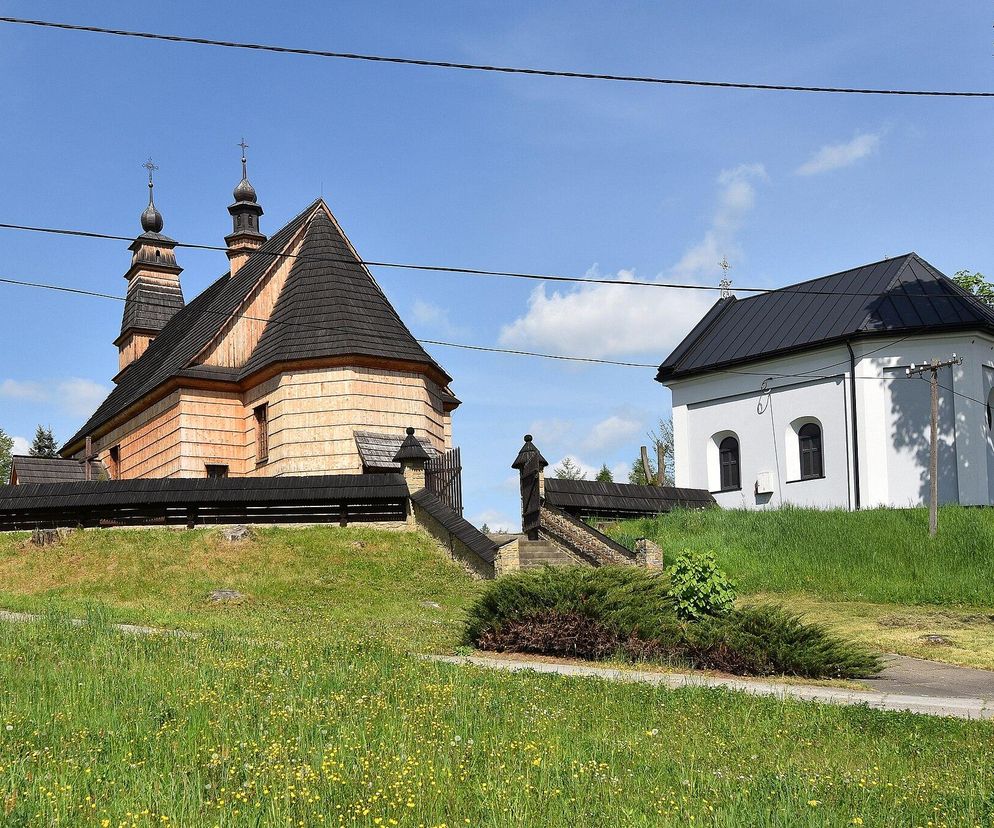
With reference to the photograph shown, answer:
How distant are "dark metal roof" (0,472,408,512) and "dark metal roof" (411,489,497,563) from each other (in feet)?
2.05

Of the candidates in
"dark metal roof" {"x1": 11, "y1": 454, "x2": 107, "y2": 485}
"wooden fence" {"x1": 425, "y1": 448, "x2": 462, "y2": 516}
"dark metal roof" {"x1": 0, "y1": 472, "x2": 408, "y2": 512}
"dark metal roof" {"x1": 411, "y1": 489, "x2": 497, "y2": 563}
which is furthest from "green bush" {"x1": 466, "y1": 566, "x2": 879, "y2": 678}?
"dark metal roof" {"x1": 11, "y1": 454, "x2": 107, "y2": 485}

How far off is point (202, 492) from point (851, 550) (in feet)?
49.0

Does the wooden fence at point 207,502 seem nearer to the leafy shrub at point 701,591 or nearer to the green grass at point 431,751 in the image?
the leafy shrub at point 701,591

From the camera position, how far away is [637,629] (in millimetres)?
14047

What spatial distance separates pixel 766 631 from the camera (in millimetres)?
13422

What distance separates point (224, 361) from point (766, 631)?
25.3 meters

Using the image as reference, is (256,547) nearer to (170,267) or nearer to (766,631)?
(766,631)

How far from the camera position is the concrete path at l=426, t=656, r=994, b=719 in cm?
1080

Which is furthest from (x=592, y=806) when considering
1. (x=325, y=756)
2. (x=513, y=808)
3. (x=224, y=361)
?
(x=224, y=361)

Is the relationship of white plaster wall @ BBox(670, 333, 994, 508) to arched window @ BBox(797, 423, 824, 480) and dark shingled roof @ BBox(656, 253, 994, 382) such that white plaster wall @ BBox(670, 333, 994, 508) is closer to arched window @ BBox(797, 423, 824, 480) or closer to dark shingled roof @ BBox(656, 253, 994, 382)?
arched window @ BBox(797, 423, 824, 480)

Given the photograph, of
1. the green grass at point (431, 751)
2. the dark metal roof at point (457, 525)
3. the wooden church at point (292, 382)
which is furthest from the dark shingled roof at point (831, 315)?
the green grass at point (431, 751)

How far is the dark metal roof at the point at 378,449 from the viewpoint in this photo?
1206 inches

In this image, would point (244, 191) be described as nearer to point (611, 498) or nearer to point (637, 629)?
point (611, 498)

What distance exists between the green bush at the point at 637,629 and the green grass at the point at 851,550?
912 cm
